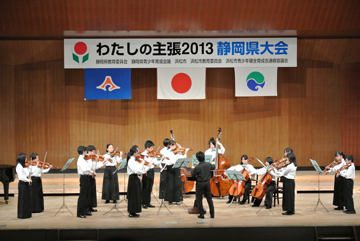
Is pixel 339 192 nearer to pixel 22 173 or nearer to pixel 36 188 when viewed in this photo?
pixel 36 188

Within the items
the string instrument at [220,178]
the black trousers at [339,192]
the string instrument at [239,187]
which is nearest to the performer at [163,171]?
the string instrument at [220,178]

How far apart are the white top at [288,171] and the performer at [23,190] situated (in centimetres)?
464

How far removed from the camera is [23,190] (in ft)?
26.1

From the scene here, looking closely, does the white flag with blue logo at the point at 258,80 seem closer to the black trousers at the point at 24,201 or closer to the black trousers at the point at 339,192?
the black trousers at the point at 339,192

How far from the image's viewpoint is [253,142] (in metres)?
13.5

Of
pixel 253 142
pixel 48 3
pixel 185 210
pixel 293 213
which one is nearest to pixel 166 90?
pixel 253 142

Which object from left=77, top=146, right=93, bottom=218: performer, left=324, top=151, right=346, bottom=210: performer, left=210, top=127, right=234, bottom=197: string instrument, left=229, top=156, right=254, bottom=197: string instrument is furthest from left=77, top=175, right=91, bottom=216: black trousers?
left=324, top=151, right=346, bottom=210: performer

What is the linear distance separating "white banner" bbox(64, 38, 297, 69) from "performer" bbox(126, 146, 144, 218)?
4739 millimetres

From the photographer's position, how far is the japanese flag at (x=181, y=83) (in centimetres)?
1273

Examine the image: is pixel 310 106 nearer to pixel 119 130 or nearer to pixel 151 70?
pixel 151 70

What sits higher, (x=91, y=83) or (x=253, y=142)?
(x=91, y=83)

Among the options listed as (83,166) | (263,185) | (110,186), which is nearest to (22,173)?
(83,166)

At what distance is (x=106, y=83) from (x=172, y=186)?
4686 millimetres

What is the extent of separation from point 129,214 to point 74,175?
16.3 feet
